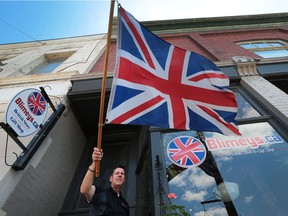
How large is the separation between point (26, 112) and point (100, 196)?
2.29 m

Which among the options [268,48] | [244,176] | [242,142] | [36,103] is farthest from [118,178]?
[268,48]

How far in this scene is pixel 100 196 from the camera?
261 cm

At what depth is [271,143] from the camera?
4.04 meters

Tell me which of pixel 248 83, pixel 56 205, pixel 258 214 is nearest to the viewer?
pixel 258 214

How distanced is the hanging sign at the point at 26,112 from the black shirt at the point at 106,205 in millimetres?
1950

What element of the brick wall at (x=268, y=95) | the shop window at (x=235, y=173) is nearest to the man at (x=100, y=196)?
the shop window at (x=235, y=173)

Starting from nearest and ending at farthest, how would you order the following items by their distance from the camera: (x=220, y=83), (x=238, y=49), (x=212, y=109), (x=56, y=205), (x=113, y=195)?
1. (x=113, y=195)
2. (x=212, y=109)
3. (x=220, y=83)
4. (x=56, y=205)
5. (x=238, y=49)

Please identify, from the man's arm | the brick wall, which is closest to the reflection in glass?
the brick wall

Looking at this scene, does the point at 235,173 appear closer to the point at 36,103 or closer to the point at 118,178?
the point at 118,178

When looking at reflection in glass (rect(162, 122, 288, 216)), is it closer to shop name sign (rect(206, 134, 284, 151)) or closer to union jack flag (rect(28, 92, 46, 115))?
shop name sign (rect(206, 134, 284, 151))

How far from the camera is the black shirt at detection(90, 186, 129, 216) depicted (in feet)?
8.34

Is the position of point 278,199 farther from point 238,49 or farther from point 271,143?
point 238,49

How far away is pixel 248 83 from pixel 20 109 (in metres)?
5.19

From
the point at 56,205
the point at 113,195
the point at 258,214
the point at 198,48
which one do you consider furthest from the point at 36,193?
the point at 198,48
